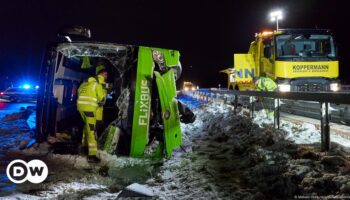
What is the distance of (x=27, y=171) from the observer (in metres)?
5.18

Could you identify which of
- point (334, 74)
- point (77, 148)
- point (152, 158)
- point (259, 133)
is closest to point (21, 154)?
point (77, 148)

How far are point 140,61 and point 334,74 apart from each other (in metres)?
9.57

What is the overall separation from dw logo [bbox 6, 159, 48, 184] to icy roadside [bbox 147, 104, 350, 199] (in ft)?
5.25

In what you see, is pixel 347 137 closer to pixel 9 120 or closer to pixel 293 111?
pixel 293 111

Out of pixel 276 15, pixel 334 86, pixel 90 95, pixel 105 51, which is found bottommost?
pixel 90 95

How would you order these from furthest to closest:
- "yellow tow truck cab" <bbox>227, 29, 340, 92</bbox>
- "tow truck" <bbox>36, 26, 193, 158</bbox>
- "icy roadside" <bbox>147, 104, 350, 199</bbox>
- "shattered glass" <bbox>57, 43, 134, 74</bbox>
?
"yellow tow truck cab" <bbox>227, 29, 340, 92</bbox> < "shattered glass" <bbox>57, 43, 134, 74</bbox> < "tow truck" <bbox>36, 26, 193, 158</bbox> < "icy roadside" <bbox>147, 104, 350, 199</bbox>

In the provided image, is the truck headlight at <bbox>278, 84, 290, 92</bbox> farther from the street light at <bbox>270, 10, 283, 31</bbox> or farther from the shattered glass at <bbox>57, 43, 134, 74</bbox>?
the shattered glass at <bbox>57, 43, 134, 74</bbox>

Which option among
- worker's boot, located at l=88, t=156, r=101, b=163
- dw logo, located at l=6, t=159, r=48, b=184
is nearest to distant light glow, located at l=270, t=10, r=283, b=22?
worker's boot, located at l=88, t=156, r=101, b=163

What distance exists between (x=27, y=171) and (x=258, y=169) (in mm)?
3360

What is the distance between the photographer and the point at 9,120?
11.5 metres

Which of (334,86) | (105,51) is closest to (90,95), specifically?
(105,51)

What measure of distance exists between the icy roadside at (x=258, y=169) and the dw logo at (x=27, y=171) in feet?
5.25

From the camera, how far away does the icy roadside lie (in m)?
3.96

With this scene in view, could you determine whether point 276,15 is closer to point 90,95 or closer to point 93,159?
point 90,95
